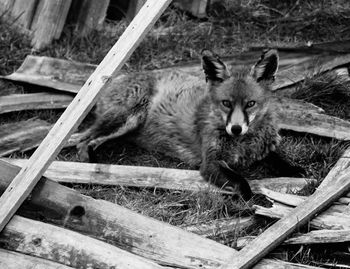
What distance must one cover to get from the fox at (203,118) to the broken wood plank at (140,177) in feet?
0.60

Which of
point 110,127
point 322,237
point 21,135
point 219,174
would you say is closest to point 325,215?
point 322,237

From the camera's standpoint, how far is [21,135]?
573cm

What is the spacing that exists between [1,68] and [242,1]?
3.04 metres

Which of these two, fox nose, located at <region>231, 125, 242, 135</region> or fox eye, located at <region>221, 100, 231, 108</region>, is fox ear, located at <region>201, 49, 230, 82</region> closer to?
fox eye, located at <region>221, 100, 231, 108</region>

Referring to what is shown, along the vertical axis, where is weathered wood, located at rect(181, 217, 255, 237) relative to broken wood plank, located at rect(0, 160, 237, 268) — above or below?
above

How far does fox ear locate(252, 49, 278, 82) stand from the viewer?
5336 millimetres

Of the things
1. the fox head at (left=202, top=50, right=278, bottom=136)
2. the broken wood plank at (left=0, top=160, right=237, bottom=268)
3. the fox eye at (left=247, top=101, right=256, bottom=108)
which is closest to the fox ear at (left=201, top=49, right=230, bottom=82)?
the fox head at (left=202, top=50, right=278, bottom=136)

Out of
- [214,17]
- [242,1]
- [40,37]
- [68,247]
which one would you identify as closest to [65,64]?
[40,37]

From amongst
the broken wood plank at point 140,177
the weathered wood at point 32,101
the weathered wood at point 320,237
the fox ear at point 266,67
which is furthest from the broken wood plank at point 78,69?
the weathered wood at point 320,237

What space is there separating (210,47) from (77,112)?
3065mm

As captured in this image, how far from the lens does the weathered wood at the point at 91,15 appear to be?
712 cm

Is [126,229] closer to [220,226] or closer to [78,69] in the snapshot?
[220,226]

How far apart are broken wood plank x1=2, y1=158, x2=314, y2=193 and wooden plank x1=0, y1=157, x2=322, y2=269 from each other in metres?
0.68

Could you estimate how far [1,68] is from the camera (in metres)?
6.74
